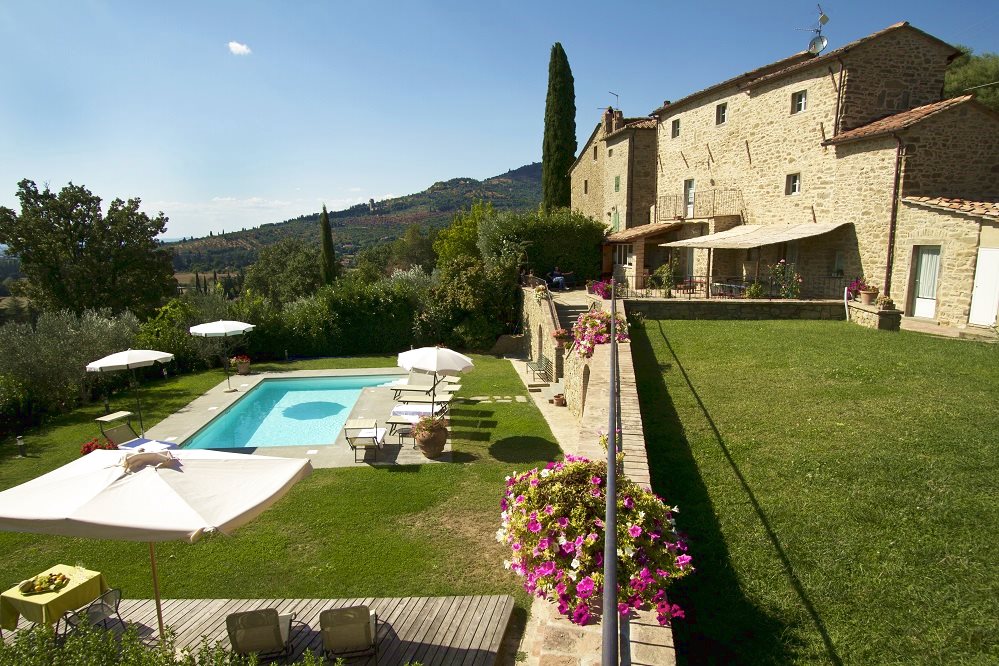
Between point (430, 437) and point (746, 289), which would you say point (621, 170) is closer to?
point (746, 289)

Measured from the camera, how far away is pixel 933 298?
15.5m

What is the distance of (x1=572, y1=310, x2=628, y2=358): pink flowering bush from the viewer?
12867 mm

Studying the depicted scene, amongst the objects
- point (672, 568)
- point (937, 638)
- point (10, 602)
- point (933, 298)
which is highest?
point (933, 298)

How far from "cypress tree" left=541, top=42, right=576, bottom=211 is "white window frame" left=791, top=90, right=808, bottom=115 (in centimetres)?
1928

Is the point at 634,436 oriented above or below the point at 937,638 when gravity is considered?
above

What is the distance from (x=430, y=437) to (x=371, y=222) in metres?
161

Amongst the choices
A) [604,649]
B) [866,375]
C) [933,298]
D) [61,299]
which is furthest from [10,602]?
[61,299]

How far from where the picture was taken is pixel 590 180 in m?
37.1

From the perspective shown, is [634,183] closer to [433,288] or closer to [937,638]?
[433,288]

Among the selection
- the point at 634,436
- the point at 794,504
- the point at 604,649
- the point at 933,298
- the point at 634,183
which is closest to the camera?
the point at 604,649

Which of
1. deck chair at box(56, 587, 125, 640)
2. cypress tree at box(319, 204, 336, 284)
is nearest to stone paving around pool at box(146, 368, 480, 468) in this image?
deck chair at box(56, 587, 125, 640)

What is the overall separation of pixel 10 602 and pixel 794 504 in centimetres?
841

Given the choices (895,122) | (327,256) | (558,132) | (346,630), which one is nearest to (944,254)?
(895,122)

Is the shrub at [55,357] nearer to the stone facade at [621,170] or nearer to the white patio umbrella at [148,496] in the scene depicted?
the white patio umbrella at [148,496]
